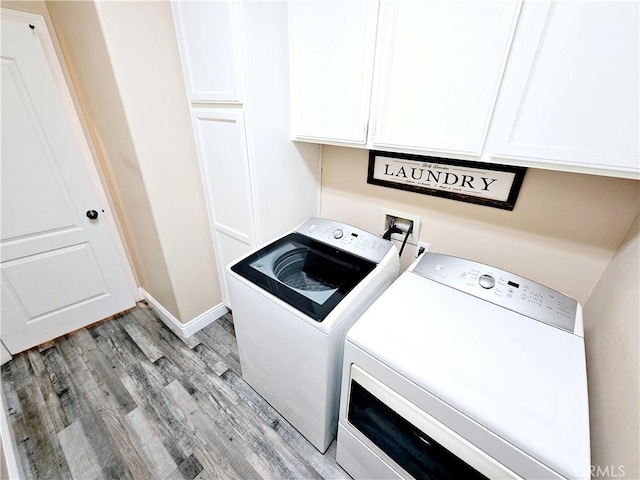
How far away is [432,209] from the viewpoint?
→ 1.37 meters

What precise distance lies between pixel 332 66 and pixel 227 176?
808 mm

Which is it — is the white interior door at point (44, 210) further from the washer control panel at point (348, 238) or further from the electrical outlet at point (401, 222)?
the electrical outlet at point (401, 222)

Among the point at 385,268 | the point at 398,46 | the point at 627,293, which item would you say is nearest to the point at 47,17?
the point at 398,46

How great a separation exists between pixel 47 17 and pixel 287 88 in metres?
1.45

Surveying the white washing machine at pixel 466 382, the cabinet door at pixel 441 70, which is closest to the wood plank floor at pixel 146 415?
the white washing machine at pixel 466 382

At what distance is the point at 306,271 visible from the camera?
4.67ft

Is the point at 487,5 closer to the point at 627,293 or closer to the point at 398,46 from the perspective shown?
the point at 398,46

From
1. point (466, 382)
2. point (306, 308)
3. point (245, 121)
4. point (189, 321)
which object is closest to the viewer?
point (466, 382)

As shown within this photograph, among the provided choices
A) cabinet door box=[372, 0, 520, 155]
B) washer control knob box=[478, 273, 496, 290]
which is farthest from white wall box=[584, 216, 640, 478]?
cabinet door box=[372, 0, 520, 155]

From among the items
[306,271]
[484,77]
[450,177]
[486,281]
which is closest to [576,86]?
[484,77]

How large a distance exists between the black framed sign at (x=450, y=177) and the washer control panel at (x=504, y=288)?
322mm

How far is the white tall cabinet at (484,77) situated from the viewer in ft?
2.27

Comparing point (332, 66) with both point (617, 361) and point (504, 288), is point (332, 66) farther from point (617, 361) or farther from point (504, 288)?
point (617, 361)

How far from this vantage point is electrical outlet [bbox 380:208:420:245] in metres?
1.45
